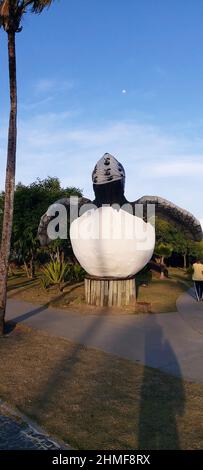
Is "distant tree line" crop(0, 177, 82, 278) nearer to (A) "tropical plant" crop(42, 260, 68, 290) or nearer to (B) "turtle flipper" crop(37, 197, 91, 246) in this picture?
(A) "tropical plant" crop(42, 260, 68, 290)

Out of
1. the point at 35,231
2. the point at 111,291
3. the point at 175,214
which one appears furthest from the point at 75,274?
the point at 175,214

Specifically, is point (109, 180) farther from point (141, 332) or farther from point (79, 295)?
point (141, 332)

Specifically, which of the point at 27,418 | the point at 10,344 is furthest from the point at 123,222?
the point at 27,418

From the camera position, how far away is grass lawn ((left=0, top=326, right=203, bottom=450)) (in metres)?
4.15

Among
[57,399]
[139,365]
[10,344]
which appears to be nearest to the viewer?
[57,399]

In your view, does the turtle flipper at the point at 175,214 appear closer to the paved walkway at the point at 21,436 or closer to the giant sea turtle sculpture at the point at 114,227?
the giant sea turtle sculpture at the point at 114,227

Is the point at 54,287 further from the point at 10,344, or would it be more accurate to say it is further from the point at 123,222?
the point at 10,344

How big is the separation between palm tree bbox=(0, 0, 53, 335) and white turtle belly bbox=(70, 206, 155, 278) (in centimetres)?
233

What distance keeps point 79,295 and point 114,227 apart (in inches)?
118

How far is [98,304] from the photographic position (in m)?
11.0

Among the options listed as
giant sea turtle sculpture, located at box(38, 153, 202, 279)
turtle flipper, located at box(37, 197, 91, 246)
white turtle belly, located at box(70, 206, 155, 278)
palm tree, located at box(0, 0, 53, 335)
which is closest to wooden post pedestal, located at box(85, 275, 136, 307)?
giant sea turtle sculpture, located at box(38, 153, 202, 279)

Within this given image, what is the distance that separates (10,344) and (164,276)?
11046 mm
